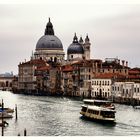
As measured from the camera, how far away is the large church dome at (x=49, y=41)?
37.6 m

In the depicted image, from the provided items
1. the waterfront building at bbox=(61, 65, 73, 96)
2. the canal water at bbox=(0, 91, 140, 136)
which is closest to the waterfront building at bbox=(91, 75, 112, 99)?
the waterfront building at bbox=(61, 65, 73, 96)

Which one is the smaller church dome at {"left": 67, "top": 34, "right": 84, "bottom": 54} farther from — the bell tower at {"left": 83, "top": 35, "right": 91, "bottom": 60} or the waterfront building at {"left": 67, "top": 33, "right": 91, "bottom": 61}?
the bell tower at {"left": 83, "top": 35, "right": 91, "bottom": 60}

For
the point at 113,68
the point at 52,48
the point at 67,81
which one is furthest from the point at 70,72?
the point at 52,48

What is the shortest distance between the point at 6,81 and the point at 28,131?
31525 mm

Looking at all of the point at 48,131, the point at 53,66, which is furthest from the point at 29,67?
the point at 48,131

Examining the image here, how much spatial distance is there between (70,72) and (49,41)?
28.0 feet

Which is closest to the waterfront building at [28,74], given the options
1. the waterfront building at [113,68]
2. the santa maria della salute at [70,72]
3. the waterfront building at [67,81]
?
the santa maria della salute at [70,72]

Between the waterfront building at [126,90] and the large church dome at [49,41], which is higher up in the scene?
the large church dome at [49,41]

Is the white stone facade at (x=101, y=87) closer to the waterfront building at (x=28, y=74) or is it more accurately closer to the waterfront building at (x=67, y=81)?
the waterfront building at (x=67, y=81)

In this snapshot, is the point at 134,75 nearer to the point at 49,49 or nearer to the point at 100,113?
the point at 100,113

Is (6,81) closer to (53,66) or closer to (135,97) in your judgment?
(53,66)

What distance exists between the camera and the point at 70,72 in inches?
1158

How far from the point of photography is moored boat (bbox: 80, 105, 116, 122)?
12.9 meters

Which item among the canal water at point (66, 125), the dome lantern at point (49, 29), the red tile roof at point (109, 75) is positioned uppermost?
the dome lantern at point (49, 29)
